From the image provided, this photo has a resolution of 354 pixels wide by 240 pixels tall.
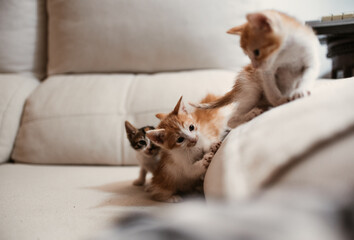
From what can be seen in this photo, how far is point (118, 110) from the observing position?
1.50 meters

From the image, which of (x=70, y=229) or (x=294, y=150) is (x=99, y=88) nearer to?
(x=70, y=229)

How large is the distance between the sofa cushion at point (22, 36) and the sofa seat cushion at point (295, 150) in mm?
1674

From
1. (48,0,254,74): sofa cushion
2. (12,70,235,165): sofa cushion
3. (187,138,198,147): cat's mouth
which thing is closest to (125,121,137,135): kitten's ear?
(12,70,235,165): sofa cushion

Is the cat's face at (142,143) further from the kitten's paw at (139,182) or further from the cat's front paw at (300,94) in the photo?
the cat's front paw at (300,94)

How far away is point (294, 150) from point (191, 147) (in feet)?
1.72

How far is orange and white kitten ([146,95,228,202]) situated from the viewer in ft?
2.96

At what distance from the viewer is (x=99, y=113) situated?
1.49m

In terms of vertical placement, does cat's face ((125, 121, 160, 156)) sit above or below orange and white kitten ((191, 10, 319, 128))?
below

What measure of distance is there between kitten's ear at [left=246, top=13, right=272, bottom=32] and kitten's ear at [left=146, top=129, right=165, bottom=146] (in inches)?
16.5

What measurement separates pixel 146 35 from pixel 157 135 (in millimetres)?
826

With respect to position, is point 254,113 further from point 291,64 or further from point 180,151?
point 180,151

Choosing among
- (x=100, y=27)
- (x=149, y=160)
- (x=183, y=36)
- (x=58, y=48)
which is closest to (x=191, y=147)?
(x=149, y=160)

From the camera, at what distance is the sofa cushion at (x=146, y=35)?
1555mm

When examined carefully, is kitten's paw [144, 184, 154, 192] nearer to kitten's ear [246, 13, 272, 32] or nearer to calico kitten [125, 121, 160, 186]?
calico kitten [125, 121, 160, 186]
